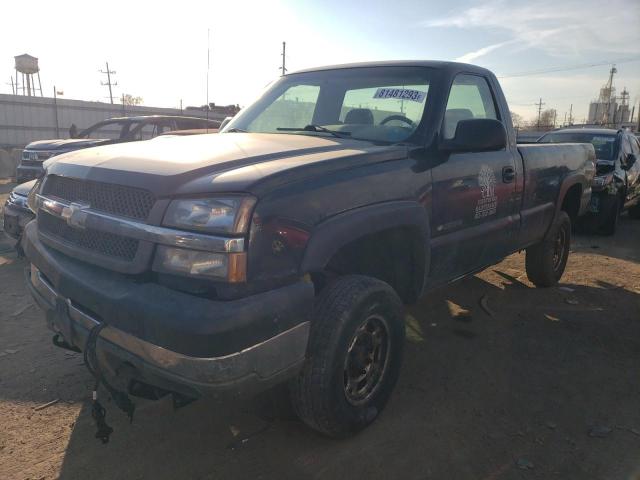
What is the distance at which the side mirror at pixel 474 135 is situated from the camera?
299 centimetres

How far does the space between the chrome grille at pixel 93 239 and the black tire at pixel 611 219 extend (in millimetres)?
8236

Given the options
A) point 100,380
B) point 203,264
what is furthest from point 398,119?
point 100,380

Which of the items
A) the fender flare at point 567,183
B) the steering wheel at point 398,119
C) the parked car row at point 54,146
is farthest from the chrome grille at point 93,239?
the fender flare at point 567,183

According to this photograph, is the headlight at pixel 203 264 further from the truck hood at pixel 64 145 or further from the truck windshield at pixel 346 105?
the truck hood at pixel 64 145

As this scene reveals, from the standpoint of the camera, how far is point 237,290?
1.95m

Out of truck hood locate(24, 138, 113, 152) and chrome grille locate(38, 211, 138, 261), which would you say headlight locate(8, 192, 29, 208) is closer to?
truck hood locate(24, 138, 113, 152)

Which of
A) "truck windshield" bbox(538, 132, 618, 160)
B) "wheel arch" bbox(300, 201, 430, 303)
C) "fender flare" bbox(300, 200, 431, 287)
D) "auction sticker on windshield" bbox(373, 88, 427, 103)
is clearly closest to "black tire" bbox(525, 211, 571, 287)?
"auction sticker on windshield" bbox(373, 88, 427, 103)

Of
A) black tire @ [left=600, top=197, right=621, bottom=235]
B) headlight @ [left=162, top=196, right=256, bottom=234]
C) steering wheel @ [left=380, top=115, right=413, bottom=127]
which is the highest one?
steering wheel @ [left=380, top=115, right=413, bottom=127]

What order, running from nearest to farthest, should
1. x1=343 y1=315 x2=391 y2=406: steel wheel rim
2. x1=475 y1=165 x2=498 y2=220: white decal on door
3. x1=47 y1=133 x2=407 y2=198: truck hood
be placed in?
1. x1=47 y1=133 x2=407 y2=198: truck hood
2. x1=343 y1=315 x2=391 y2=406: steel wheel rim
3. x1=475 y1=165 x2=498 y2=220: white decal on door

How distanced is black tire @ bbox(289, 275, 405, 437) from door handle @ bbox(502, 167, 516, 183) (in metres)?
1.58

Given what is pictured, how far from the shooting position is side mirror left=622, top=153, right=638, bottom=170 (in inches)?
343

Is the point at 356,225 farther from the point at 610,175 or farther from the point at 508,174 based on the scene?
the point at 610,175

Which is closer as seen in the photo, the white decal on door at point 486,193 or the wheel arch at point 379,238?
the wheel arch at point 379,238

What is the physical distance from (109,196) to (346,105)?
6.39ft
